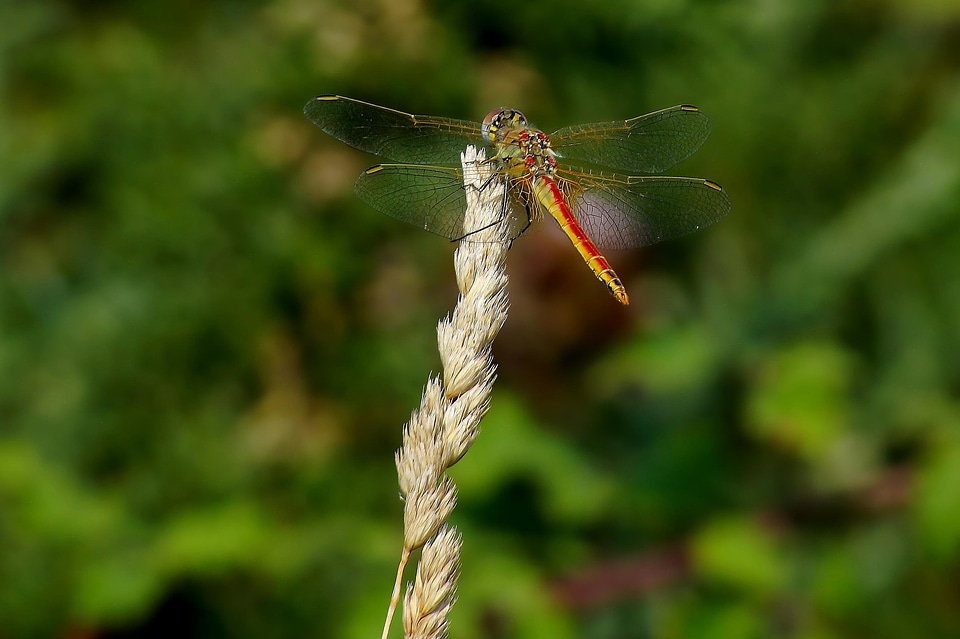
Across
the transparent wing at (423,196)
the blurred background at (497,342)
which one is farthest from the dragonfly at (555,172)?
the blurred background at (497,342)

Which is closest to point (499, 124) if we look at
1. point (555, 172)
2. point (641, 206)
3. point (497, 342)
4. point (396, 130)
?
point (555, 172)

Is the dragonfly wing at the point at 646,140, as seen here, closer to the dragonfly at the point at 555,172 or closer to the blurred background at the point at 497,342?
the dragonfly at the point at 555,172

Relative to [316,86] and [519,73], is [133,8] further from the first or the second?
[519,73]

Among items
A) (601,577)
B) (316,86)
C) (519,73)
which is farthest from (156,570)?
(519,73)

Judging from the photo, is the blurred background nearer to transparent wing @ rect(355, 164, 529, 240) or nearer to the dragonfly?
the dragonfly

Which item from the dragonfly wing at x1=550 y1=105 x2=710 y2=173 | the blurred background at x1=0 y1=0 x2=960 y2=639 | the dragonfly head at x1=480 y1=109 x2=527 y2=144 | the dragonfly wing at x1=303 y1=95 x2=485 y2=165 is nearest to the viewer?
the dragonfly head at x1=480 y1=109 x2=527 y2=144

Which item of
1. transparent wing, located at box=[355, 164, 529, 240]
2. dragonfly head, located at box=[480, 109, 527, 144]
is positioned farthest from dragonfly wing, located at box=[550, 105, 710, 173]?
transparent wing, located at box=[355, 164, 529, 240]
